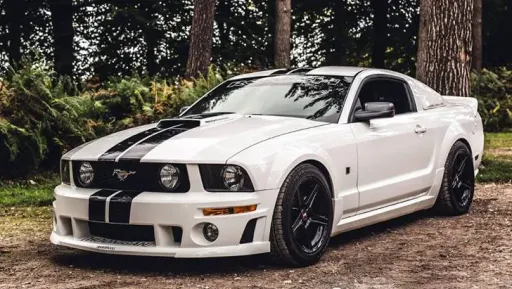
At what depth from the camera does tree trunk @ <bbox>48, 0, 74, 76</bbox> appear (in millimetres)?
24000

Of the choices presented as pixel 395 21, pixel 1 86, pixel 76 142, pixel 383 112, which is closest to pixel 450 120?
pixel 383 112

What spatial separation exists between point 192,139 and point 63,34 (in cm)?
1993

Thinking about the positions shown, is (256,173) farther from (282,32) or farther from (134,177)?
(282,32)

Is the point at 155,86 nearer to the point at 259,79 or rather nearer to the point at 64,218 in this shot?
the point at 259,79

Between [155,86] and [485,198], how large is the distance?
18.7ft

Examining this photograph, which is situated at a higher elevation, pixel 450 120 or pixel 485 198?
pixel 450 120

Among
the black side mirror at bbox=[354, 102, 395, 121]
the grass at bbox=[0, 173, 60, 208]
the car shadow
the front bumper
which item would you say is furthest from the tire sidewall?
the grass at bbox=[0, 173, 60, 208]

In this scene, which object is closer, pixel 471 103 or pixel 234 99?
pixel 234 99

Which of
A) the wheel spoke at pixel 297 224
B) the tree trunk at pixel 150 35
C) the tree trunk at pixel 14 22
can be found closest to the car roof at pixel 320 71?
the wheel spoke at pixel 297 224

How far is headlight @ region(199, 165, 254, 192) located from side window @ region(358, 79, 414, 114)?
2099mm

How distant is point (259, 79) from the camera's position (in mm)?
7266

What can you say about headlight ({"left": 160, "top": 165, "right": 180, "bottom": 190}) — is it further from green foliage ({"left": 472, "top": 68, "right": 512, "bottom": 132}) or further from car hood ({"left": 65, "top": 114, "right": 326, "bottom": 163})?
green foliage ({"left": 472, "top": 68, "right": 512, "bottom": 132})

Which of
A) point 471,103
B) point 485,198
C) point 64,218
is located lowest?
point 485,198

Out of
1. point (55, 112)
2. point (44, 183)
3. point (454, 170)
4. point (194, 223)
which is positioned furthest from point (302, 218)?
point (55, 112)
